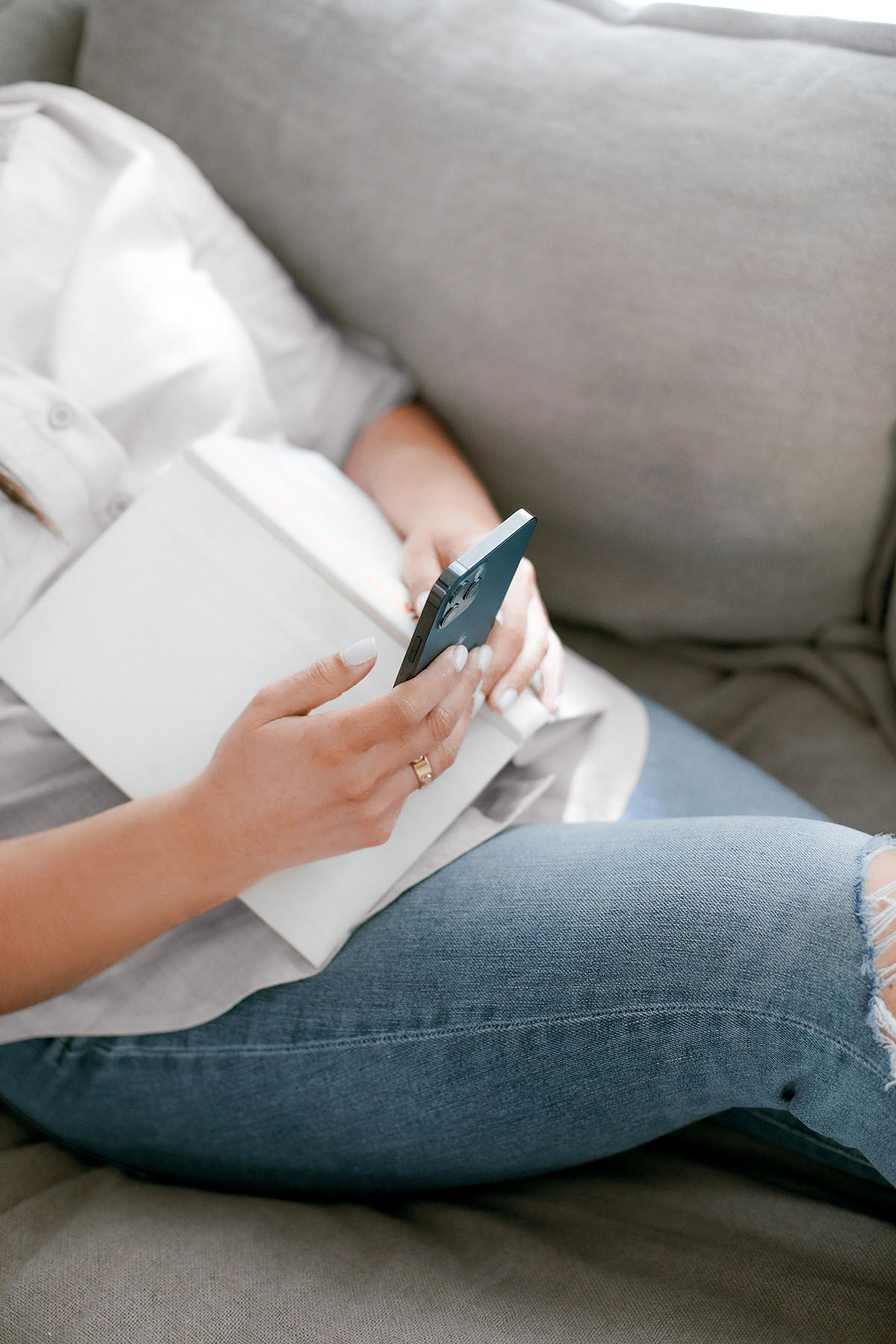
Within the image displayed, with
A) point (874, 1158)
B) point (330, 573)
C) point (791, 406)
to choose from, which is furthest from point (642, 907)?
point (791, 406)

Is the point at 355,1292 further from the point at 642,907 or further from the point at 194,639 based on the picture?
the point at 194,639

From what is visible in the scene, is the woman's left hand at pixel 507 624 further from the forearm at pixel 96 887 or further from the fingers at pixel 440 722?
the forearm at pixel 96 887

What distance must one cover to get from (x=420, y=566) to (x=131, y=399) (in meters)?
0.26

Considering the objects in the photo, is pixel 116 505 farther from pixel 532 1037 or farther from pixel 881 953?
pixel 881 953

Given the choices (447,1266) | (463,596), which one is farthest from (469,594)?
(447,1266)

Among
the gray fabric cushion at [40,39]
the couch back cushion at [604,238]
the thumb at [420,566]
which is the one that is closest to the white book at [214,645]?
the thumb at [420,566]

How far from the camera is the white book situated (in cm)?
54

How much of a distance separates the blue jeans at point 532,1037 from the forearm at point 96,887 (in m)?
0.10

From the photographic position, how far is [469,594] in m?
0.43

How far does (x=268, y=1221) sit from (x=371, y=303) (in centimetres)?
73

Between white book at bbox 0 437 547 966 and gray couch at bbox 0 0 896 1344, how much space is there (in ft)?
0.74

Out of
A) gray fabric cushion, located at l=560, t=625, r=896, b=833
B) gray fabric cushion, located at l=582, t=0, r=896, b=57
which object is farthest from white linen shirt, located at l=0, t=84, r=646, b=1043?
gray fabric cushion, located at l=582, t=0, r=896, b=57

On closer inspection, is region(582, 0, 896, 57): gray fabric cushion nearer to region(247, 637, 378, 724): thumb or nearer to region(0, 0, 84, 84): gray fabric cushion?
region(0, 0, 84, 84): gray fabric cushion

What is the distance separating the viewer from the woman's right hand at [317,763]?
46 cm
